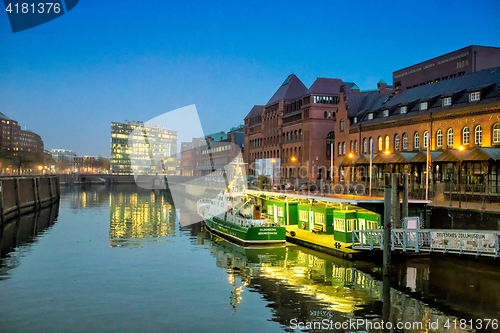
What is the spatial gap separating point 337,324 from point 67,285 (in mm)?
18202

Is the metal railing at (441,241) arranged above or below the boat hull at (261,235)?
above

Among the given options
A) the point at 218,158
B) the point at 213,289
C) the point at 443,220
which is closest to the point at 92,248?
the point at 213,289

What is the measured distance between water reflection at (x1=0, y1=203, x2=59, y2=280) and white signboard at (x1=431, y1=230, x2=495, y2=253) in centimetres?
3132

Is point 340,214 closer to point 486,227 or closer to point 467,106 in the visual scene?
point 486,227

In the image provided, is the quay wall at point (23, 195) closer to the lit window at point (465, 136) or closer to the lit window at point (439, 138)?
the lit window at point (439, 138)

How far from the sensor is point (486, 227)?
34.6 metres

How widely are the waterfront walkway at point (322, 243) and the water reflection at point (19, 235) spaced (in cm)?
2492

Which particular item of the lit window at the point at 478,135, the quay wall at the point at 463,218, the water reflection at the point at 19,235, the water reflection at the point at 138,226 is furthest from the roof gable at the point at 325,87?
the water reflection at the point at 19,235

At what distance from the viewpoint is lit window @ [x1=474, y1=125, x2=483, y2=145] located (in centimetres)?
4928

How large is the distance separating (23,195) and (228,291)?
2516 inches

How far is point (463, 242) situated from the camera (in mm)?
31344

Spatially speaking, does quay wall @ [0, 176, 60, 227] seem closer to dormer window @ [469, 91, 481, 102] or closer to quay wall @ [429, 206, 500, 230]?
quay wall @ [429, 206, 500, 230]

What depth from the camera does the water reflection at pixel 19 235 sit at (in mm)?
36344

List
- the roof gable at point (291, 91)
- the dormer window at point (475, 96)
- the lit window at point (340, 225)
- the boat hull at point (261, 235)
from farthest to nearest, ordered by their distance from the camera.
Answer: the roof gable at point (291, 91)
the dormer window at point (475, 96)
the boat hull at point (261, 235)
the lit window at point (340, 225)
